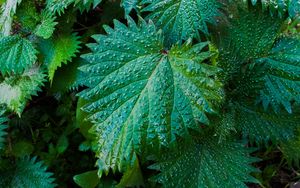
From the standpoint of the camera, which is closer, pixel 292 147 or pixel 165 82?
pixel 165 82

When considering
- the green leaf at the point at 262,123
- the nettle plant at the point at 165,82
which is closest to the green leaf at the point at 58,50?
the nettle plant at the point at 165,82

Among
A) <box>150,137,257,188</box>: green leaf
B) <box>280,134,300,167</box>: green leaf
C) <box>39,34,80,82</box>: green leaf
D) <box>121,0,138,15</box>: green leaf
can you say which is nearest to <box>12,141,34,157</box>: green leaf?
<box>39,34,80,82</box>: green leaf

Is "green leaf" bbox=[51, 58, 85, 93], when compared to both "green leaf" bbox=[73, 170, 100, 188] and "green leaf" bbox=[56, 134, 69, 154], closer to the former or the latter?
"green leaf" bbox=[56, 134, 69, 154]

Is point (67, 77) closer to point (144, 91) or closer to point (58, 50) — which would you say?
point (58, 50)

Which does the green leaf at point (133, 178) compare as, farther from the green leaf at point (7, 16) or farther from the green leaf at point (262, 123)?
the green leaf at point (7, 16)

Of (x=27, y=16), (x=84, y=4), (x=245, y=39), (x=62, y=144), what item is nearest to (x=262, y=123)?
(x=245, y=39)

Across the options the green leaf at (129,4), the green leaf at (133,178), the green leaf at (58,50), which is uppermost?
the green leaf at (129,4)
